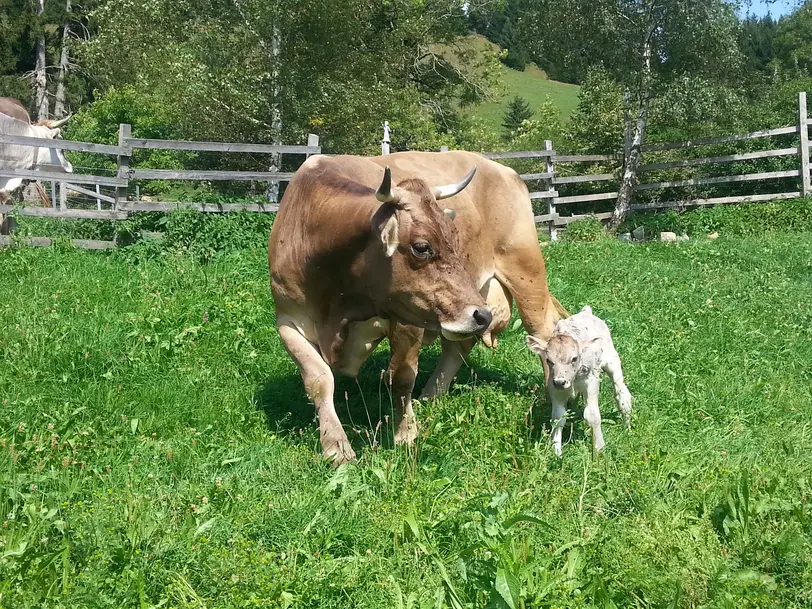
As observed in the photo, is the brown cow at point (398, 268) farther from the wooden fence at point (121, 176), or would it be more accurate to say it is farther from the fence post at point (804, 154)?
the fence post at point (804, 154)

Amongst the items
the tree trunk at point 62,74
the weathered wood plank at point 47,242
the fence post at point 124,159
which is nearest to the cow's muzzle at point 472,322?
the weathered wood plank at point 47,242

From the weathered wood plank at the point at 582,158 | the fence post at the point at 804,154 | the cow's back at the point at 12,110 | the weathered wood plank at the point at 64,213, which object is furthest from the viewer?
the weathered wood plank at the point at 582,158

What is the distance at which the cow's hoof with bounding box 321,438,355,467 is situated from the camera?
4.53 m

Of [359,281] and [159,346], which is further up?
[359,281]

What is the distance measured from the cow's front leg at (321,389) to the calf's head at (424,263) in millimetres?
853

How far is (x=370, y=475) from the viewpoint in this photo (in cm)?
436


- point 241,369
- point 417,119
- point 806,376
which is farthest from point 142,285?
point 417,119

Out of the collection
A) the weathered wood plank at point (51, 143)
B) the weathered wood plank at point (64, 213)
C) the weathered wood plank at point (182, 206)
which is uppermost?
the weathered wood plank at point (51, 143)

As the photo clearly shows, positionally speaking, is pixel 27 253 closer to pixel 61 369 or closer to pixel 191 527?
pixel 61 369

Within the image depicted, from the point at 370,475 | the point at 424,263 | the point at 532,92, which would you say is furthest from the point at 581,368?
the point at 532,92

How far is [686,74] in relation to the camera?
57.6 ft

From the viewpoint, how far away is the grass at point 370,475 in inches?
123

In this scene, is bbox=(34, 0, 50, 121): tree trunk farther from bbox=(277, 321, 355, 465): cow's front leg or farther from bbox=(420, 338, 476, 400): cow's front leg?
bbox=(277, 321, 355, 465): cow's front leg

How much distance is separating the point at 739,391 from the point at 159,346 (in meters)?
4.96
